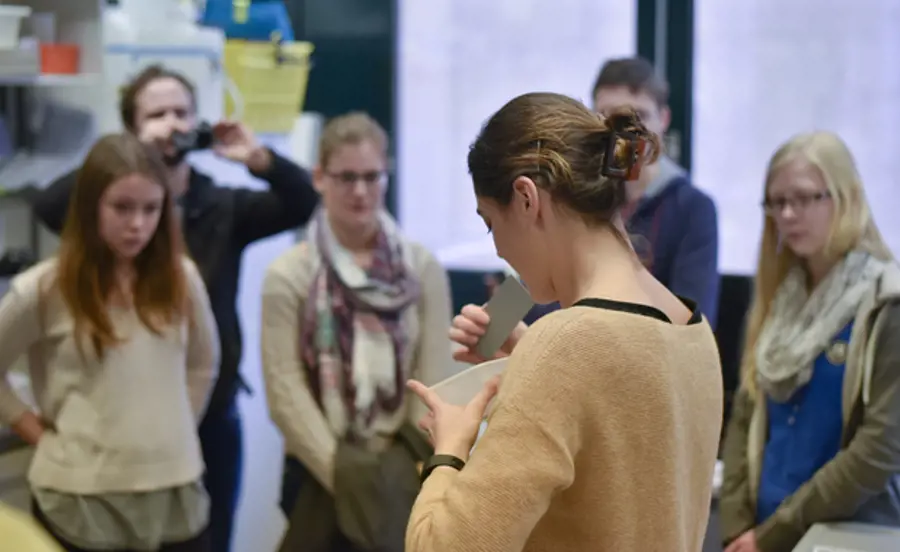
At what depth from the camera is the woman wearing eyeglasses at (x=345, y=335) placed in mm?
2441

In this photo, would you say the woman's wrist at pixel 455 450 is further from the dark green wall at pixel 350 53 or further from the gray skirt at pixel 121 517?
the dark green wall at pixel 350 53

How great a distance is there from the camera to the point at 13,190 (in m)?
2.86

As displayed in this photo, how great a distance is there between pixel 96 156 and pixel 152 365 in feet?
1.45

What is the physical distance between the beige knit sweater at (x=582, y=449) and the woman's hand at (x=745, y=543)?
1.04 m

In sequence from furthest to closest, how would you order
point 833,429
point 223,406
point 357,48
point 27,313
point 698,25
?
point 357,48, point 698,25, point 223,406, point 27,313, point 833,429

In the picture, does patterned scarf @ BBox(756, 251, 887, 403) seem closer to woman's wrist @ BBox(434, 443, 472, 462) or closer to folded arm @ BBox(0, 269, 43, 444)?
woman's wrist @ BBox(434, 443, 472, 462)

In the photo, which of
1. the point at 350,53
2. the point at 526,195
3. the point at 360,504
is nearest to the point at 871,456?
the point at 360,504

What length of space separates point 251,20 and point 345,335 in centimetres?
133

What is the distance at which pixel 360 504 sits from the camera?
2373 mm

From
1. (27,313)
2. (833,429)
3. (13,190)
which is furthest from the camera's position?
(13,190)

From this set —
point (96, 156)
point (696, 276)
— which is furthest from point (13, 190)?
point (696, 276)

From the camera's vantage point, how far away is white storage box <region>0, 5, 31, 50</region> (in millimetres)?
2650

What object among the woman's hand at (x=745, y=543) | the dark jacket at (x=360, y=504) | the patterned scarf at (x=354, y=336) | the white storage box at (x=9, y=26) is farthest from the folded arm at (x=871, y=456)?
the white storage box at (x=9, y=26)

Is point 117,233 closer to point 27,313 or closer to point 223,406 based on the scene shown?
point 27,313
